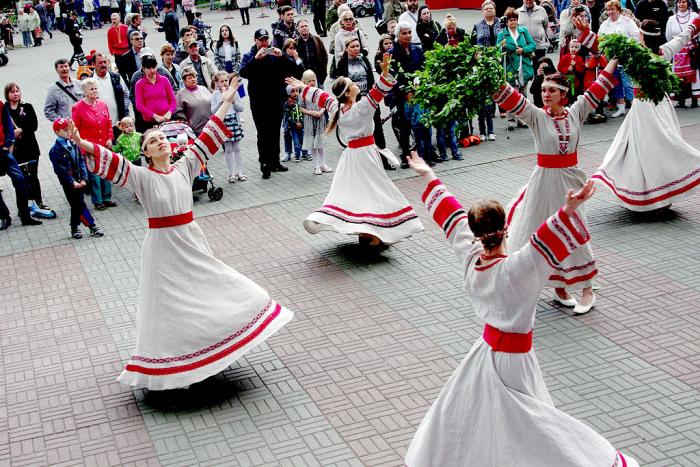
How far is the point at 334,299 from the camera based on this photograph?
925 centimetres

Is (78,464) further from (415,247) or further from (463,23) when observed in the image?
(463,23)

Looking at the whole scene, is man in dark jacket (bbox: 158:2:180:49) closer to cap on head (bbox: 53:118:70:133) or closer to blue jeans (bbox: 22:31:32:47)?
blue jeans (bbox: 22:31:32:47)

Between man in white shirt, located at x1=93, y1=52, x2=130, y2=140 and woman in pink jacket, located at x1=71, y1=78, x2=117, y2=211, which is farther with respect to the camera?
man in white shirt, located at x1=93, y1=52, x2=130, y2=140

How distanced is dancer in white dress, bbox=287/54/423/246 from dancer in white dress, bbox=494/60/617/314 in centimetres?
183

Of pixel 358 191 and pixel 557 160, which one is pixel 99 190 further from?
pixel 557 160

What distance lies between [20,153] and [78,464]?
7.33 m

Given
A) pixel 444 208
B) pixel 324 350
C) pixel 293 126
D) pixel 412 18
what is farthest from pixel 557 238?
pixel 412 18

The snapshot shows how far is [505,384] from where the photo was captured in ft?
16.8

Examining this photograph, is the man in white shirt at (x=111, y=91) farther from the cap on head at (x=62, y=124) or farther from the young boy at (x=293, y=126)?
the cap on head at (x=62, y=124)

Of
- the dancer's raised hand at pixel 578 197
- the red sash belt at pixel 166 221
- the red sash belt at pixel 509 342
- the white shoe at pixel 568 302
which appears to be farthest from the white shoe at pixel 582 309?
the dancer's raised hand at pixel 578 197

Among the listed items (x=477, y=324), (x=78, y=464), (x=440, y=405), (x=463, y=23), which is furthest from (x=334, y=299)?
(x=463, y=23)

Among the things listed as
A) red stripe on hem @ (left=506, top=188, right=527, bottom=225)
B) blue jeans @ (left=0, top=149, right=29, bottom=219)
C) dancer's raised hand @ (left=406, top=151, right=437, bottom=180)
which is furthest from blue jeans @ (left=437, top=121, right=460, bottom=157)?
dancer's raised hand @ (left=406, top=151, right=437, bottom=180)

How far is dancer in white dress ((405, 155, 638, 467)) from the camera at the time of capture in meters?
4.95

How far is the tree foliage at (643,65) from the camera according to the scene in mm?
8883
